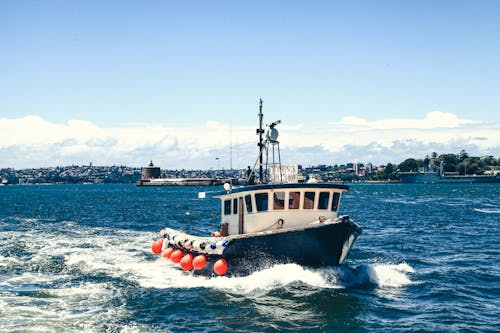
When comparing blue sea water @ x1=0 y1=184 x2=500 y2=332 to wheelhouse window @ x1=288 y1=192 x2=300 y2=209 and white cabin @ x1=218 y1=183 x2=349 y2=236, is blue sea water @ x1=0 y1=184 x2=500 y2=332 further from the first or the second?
wheelhouse window @ x1=288 y1=192 x2=300 y2=209

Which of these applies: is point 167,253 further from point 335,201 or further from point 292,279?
point 335,201

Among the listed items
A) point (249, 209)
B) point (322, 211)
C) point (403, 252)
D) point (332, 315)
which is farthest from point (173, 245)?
point (403, 252)

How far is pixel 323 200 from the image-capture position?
24.5 meters

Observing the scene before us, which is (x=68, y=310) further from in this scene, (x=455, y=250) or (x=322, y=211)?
(x=455, y=250)

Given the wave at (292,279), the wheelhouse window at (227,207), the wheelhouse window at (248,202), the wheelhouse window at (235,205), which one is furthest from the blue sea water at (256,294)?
the wheelhouse window at (227,207)

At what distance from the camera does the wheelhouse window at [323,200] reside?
965 inches

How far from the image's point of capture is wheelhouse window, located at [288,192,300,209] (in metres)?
24.3

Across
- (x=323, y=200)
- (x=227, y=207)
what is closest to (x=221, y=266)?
(x=227, y=207)

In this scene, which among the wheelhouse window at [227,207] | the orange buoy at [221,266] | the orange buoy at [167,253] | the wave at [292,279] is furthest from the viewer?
the orange buoy at [167,253]

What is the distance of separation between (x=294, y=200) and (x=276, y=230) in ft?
6.59

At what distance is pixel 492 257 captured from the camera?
103ft

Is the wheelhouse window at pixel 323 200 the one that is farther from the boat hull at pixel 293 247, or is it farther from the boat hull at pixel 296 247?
the boat hull at pixel 296 247

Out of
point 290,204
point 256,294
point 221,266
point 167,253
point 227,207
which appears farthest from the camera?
point 167,253

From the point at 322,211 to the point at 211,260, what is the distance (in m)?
5.71
